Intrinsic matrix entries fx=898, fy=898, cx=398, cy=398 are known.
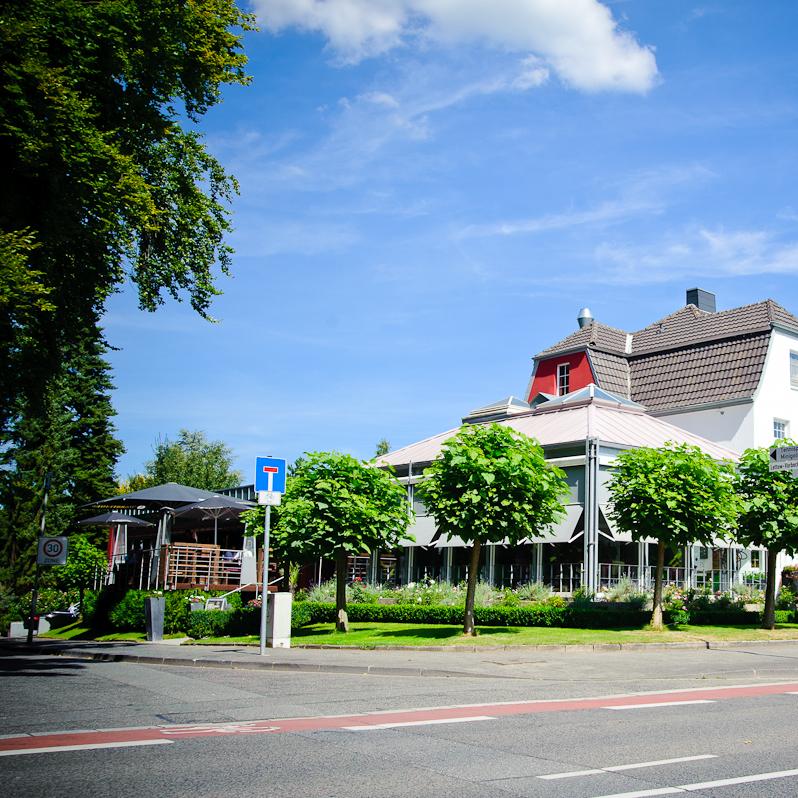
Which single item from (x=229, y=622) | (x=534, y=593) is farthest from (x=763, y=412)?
(x=229, y=622)

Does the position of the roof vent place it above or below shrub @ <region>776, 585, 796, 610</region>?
above

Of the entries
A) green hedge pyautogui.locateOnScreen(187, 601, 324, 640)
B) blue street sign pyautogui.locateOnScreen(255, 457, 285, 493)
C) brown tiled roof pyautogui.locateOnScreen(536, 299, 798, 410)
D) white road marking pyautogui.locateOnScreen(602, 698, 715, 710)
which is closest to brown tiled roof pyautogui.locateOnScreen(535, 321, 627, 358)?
brown tiled roof pyautogui.locateOnScreen(536, 299, 798, 410)

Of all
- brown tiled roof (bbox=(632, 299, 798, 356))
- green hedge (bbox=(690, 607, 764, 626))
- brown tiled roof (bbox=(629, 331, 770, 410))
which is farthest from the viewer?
brown tiled roof (bbox=(632, 299, 798, 356))

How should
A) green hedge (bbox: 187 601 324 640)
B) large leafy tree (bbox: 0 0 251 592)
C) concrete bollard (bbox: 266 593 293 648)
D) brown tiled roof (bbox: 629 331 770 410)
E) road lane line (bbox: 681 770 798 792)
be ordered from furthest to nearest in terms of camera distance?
brown tiled roof (bbox: 629 331 770 410) → green hedge (bbox: 187 601 324 640) → concrete bollard (bbox: 266 593 293 648) → large leafy tree (bbox: 0 0 251 592) → road lane line (bbox: 681 770 798 792)

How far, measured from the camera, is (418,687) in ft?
41.6

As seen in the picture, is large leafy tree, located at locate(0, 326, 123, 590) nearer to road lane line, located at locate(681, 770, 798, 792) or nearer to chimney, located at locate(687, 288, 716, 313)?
chimney, located at locate(687, 288, 716, 313)

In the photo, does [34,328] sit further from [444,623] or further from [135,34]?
[444,623]

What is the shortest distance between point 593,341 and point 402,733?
37.6 meters

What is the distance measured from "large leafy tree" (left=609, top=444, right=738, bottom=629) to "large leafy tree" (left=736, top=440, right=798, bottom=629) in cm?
115

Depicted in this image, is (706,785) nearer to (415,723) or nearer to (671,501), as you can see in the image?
(415,723)

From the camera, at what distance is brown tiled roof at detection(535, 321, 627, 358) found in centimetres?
4459

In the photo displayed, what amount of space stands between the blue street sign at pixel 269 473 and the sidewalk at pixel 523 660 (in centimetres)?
328

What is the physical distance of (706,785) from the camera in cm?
645

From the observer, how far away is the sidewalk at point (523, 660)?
14805 millimetres
